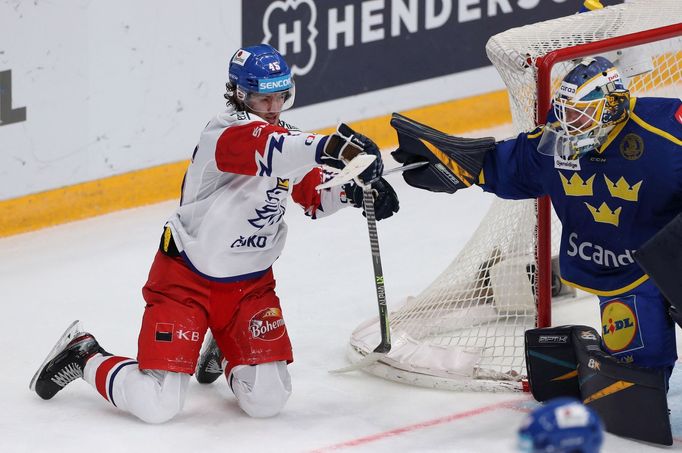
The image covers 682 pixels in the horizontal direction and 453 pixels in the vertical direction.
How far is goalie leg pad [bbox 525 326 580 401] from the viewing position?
396 cm

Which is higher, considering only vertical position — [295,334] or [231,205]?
[231,205]

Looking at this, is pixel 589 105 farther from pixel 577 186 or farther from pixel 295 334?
pixel 295 334

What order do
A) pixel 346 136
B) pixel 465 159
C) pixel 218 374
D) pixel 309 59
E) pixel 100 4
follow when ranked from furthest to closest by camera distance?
pixel 309 59 < pixel 100 4 < pixel 218 374 < pixel 465 159 < pixel 346 136

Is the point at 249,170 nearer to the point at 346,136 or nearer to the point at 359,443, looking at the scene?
the point at 346,136

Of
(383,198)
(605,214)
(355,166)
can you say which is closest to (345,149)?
(355,166)

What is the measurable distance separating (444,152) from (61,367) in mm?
1294

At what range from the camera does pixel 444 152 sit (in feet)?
13.1

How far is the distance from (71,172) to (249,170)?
227 centimetres

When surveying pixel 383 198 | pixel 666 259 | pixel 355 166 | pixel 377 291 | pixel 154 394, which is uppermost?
pixel 355 166

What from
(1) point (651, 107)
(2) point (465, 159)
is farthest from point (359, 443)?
(1) point (651, 107)

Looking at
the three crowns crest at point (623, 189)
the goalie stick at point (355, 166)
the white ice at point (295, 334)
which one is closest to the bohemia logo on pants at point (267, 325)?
the white ice at point (295, 334)

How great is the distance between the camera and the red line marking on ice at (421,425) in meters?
3.78

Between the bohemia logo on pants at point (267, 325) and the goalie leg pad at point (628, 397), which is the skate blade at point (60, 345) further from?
the goalie leg pad at point (628, 397)

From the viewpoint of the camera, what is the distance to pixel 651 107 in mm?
3717
